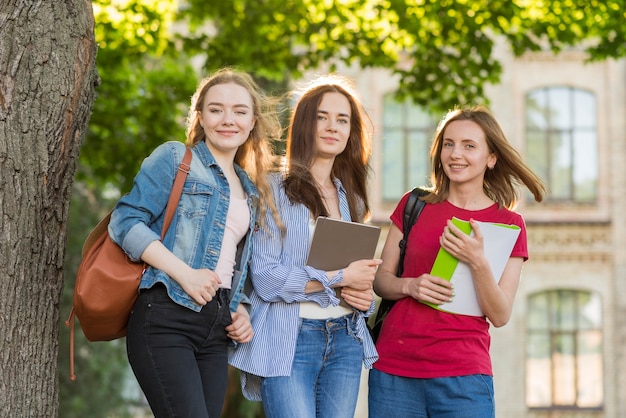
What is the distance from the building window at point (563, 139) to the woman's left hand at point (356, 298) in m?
18.0

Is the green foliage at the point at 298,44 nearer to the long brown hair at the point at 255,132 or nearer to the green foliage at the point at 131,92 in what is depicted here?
the green foliage at the point at 131,92

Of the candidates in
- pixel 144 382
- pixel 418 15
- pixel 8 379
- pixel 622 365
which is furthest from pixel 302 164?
pixel 622 365

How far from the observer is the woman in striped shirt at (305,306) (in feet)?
14.2

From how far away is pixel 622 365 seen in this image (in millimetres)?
20906

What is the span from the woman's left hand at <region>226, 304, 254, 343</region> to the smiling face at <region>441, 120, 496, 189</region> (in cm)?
117

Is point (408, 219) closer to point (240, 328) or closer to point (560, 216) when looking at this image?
point (240, 328)

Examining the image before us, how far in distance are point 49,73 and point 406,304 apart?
6.13 feet

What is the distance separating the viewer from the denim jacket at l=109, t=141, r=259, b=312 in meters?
3.99

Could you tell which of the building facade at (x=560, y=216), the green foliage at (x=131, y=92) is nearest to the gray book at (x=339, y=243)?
the green foliage at (x=131, y=92)

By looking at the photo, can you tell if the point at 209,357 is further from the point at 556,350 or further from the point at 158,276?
the point at 556,350

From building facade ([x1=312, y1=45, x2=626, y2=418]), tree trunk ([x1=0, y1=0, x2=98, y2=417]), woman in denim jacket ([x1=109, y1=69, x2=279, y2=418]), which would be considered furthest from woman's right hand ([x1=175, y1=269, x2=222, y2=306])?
building facade ([x1=312, y1=45, x2=626, y2=418])

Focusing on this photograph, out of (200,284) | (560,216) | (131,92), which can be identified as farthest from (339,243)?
(560,216)

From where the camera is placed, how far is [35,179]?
434 cm

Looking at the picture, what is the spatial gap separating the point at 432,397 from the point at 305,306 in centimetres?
68
